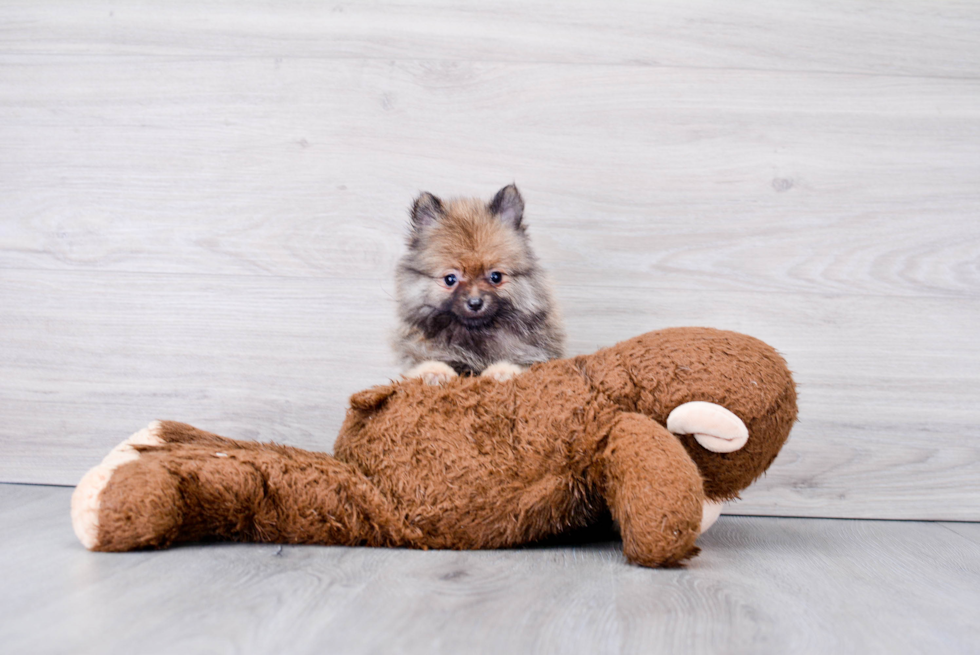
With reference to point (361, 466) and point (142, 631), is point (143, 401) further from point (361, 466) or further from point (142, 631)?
Result: point (142, 631)

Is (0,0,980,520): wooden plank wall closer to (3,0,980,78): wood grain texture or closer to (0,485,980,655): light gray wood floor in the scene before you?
(3,0,980,78): wood grain texture

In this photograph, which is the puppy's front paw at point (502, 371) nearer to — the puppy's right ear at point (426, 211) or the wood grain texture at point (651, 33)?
the puppy's right ear at point (426, 211)

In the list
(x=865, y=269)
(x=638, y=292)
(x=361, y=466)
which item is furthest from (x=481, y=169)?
(x=865, y=269)

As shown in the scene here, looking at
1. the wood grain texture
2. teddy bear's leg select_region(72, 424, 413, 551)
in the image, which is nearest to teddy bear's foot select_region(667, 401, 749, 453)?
teddy bear's leg select_region(72, 424, 413, 551)

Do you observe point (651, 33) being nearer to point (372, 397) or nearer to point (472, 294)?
point (472, 294)

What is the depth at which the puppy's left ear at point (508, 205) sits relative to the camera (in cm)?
132

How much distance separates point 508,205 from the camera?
4.33 feet

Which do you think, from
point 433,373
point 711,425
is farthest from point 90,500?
point 711,425

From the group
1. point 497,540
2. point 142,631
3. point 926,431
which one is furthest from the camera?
point 926,431

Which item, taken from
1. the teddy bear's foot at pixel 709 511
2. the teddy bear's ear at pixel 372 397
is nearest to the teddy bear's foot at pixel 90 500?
the teddy bear's ear at pixel 372 397

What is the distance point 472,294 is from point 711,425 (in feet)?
1.51

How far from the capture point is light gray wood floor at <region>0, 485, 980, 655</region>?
706mm

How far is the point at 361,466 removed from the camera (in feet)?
3.75

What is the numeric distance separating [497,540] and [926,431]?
1.10 meters
